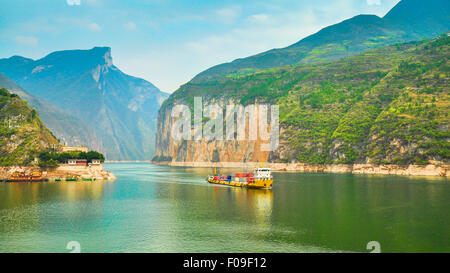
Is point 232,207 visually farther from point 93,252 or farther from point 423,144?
point 423,144

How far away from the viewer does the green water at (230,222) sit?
42.7m

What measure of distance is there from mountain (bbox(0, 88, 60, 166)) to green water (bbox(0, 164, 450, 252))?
37.7 metres

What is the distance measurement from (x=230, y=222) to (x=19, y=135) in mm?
94755

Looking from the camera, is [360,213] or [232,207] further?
[232,207]

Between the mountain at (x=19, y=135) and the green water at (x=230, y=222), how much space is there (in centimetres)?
3770

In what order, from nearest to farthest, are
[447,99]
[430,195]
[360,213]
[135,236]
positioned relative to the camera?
[135,236]
[360,213]
[430,195]
[447,99]

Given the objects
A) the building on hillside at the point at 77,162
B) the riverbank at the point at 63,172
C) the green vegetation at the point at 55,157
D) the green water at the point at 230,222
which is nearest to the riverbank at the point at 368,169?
the green water at the point at 230,222

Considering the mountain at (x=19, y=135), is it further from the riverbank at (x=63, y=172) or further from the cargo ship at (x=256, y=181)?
the cargo ship at (x=256, y=181)

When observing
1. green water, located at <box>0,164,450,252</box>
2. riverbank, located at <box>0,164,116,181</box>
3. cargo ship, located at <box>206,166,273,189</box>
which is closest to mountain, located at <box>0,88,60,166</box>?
riverbank, located at <box>0,164,116,181</box>

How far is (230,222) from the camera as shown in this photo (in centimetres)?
5525

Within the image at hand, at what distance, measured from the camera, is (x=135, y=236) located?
155ft

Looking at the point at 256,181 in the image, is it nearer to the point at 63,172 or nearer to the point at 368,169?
the point at 63,172
